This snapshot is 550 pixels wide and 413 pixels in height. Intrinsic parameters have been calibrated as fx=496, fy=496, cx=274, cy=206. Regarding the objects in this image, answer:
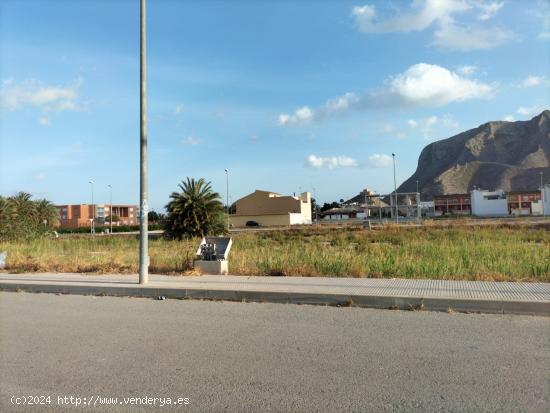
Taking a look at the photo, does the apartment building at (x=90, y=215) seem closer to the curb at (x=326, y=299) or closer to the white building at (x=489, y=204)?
the white building at (x=489, y=204)

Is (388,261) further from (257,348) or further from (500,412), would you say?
(500,412)

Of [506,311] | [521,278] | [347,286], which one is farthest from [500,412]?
[521,278]

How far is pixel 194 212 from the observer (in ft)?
115

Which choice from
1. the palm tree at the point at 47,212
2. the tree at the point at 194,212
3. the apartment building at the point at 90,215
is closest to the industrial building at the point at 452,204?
the apartment building at the point at 90,215

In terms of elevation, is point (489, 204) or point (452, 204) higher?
point (452, 204)

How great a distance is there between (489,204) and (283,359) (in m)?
114

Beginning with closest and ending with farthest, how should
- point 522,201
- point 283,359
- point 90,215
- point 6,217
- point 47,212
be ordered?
1. point 283,359
2. point 6,217
3. point 47,212
4. point 522,201
5. point 90,215

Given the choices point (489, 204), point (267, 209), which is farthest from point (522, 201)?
point (267, 209)

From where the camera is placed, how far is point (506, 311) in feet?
25.8

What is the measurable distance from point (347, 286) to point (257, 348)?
421 cm

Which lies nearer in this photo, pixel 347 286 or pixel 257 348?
pixel 257 348

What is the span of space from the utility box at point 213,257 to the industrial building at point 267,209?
85.1 metres

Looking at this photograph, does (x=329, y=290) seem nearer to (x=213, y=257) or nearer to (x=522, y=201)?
(x=213, y=257)

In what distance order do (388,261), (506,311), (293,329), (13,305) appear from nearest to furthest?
→ (293,329), (506,311), (13,305), (388,261)
